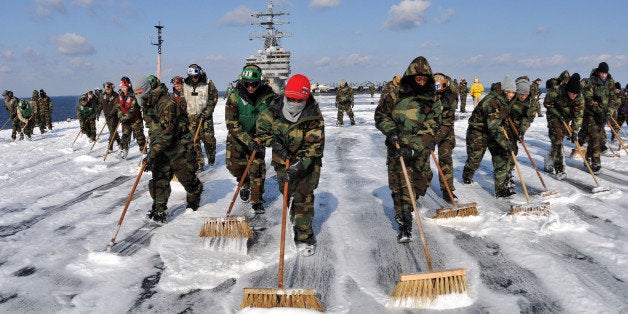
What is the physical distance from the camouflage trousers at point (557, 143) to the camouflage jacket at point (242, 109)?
5.63 metres

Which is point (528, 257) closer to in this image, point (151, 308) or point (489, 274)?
point (489, 274)

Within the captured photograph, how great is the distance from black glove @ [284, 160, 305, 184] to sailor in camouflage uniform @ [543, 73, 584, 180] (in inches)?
231

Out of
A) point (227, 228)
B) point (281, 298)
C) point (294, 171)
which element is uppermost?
point (294, 171)

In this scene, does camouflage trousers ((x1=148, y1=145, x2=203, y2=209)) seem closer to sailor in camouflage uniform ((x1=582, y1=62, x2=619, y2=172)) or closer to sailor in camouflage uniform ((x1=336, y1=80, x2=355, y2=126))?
sailor in camouflage uniform ((x1=582, y1=62, x2=619, y2=172))

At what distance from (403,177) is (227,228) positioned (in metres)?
2.09

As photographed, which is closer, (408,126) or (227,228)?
(227,228)

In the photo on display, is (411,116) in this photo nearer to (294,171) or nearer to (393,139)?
(393,139)

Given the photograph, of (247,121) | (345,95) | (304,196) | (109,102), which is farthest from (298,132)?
(345,95)

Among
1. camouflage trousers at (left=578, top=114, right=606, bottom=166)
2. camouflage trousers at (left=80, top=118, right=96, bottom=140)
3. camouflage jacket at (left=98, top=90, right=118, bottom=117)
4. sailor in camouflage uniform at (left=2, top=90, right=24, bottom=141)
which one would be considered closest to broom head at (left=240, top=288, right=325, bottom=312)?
camouflage trousers at (left=578, top=114, right=606, bottom=166)

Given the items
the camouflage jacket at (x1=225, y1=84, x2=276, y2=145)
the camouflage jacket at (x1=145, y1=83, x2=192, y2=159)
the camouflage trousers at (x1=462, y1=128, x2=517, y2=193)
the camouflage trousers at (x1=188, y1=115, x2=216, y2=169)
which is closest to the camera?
the camouflage jacket at (x1=145, y1=83, x2=192, y2=159)

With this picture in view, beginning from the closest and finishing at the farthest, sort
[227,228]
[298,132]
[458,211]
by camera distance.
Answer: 1. [298,132]
2. [227,228]
3. [458,211]

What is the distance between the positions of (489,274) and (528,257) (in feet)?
2.08

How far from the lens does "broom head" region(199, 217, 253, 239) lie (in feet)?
14.9

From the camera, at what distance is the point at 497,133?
248 inches
